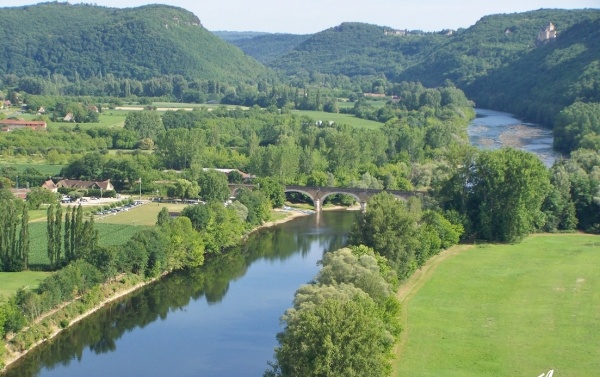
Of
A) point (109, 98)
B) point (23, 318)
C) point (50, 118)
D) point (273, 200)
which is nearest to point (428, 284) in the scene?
point (23, 318)

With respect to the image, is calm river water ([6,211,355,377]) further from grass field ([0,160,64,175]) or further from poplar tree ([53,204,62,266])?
grass field ([0,160,64,175])

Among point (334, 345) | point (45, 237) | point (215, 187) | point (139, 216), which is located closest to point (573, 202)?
point (215, 187)

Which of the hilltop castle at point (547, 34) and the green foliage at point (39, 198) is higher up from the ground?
the hilltop castle at point (547, 34)

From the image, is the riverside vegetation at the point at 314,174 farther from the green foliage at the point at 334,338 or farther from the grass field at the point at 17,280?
the grass field at the point at 17,280

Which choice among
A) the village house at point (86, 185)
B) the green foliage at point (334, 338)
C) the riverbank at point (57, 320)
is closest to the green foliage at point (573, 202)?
the riverbank at point (57, 320)

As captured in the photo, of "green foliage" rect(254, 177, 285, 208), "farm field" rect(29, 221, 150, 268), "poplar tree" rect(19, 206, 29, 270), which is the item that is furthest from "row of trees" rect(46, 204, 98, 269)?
"green foliage" rect(254, 177, 285, 208)

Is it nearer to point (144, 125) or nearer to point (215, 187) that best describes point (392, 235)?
point (215, 187)

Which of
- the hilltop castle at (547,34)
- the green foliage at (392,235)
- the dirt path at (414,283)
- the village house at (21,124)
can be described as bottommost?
the dirt path at (414,283)

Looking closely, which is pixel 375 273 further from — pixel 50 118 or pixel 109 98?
pixel 109 98
